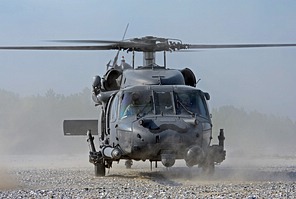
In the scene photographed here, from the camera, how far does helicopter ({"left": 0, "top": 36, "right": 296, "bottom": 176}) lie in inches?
590

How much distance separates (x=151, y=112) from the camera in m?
15.6

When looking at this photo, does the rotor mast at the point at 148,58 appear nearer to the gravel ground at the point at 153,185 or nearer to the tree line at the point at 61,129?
the gravel ground at the point at 153,185

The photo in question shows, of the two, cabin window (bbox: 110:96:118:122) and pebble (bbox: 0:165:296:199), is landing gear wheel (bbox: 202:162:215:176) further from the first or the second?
cabin window (bbox: 110:96:118:122)

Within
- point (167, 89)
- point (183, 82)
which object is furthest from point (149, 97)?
point (183, 82)

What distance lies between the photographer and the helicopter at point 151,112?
49.2ft

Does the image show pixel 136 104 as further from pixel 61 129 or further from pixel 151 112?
pixel 61 129

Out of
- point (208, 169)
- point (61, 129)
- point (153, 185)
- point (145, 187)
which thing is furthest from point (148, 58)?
point (61, 129)

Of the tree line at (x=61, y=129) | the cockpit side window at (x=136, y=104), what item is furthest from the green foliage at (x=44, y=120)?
the cockpit side window at (x=136, y=104)

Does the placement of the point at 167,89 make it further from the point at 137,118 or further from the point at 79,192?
the point at 79,192

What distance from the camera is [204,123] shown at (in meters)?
15.6

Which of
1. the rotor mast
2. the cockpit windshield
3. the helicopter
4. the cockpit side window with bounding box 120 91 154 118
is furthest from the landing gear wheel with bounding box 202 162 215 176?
the rotor mast

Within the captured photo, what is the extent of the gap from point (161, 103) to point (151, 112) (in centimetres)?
33

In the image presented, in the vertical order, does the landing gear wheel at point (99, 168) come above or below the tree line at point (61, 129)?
below

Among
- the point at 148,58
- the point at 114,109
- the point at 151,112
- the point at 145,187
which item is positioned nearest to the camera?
the point at 145,187
